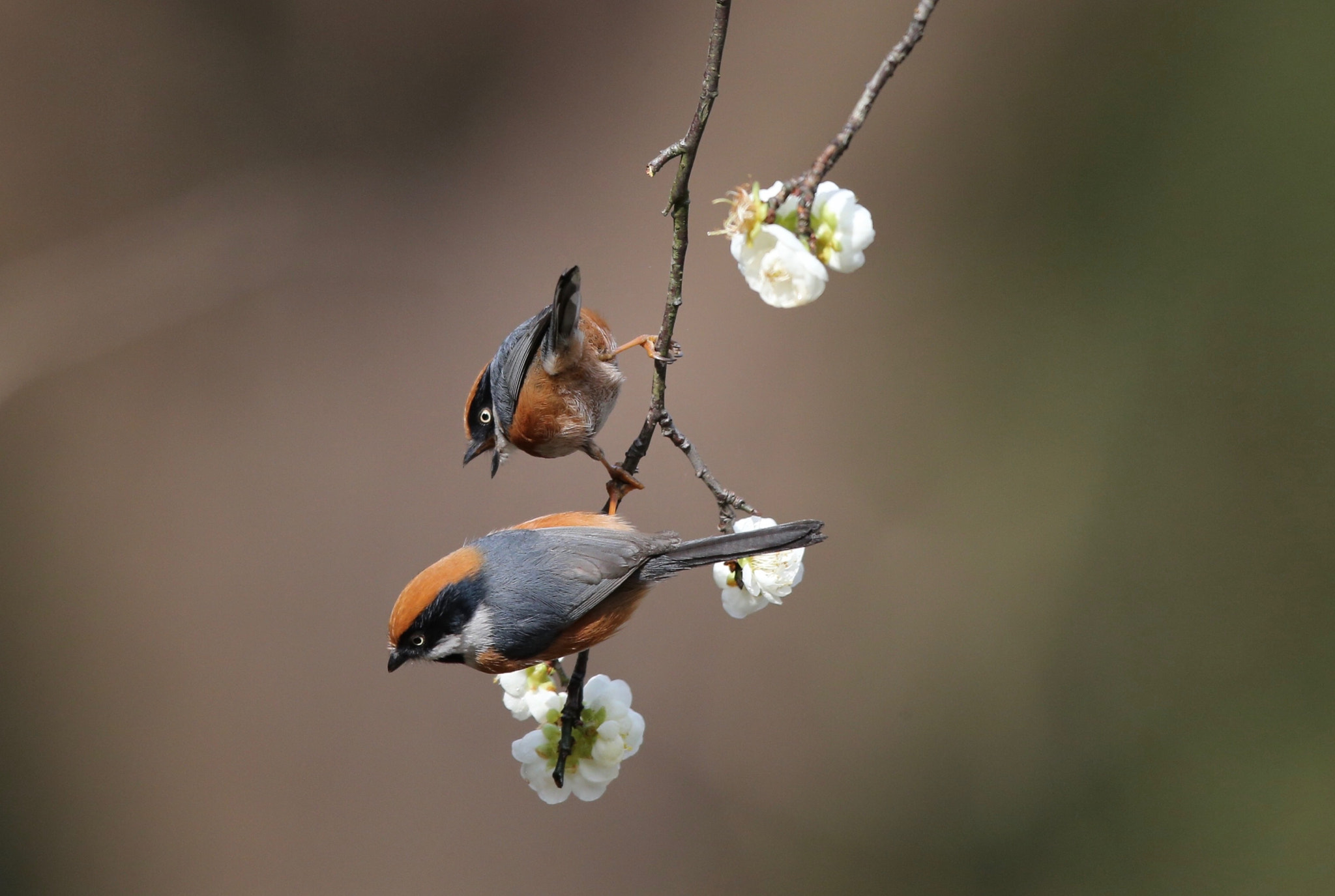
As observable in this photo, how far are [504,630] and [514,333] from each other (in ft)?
2.41

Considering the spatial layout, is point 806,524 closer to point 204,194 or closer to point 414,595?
point 414,595

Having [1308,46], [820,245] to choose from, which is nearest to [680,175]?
[820,245]

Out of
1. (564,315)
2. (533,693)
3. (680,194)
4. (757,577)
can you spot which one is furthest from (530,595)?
(680,194)

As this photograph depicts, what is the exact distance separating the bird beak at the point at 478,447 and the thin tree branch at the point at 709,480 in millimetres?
790

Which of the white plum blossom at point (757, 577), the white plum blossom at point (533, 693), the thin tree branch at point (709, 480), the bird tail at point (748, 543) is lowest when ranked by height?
the white plum blossom at point (533, 693)

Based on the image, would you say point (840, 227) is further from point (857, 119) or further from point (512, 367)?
point (512, 367)

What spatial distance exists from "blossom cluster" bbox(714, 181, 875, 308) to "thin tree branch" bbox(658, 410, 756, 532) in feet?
1.06

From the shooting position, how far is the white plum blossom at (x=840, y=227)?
2.89ft

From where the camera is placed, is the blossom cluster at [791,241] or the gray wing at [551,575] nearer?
the blossom cluster at [791,241]

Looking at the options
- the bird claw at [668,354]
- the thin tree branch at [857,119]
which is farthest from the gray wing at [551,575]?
the thin tree branch at [857,119]

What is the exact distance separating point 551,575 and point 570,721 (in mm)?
257

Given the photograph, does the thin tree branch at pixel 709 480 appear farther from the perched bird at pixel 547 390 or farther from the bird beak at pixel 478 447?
the bird beak at pixel 478 447

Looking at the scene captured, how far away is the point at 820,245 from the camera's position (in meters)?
0.90

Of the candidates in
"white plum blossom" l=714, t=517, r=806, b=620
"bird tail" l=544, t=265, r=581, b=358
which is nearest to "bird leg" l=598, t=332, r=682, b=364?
"bird tail" l=544, t=265, r=581, b=358
